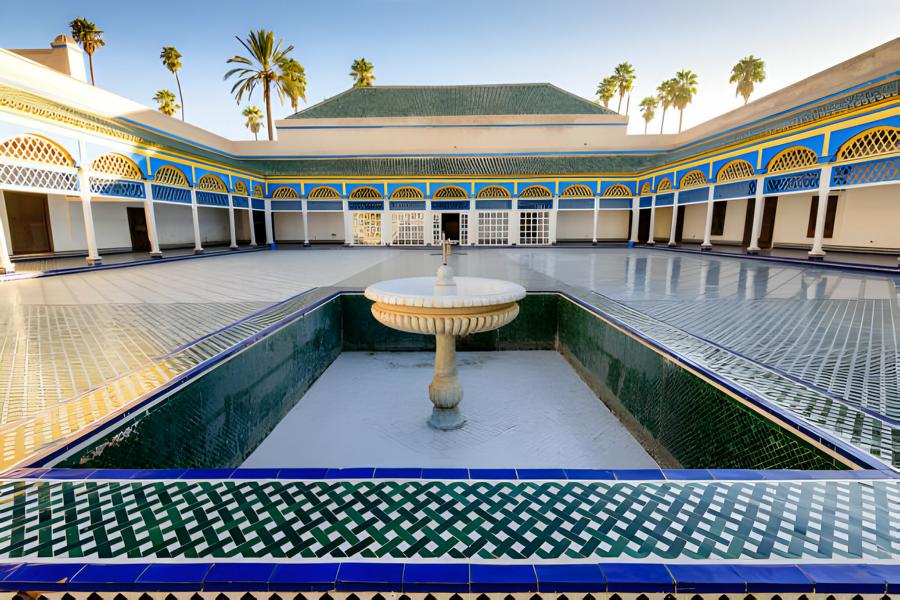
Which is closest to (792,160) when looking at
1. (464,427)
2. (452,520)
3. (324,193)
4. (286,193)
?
(464,427)

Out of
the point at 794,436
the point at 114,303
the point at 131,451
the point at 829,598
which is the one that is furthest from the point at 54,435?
the point at 114,303

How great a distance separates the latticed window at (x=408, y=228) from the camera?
66.1 ft

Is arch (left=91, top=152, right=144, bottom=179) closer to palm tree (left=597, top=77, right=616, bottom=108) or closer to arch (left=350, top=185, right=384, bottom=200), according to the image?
arch (left=350, top=185, right=384, bottom=200)

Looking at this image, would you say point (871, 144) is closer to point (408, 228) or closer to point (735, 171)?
point (735, 171)

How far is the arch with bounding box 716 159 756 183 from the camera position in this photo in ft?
40.3

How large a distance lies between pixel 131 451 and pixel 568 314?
5110 mm

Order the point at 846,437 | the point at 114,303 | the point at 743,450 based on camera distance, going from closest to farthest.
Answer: the point at 846,437, the point at 743,450, the point at 114,303

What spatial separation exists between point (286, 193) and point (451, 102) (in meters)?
11.3

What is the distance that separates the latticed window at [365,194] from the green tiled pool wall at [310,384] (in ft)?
47.4

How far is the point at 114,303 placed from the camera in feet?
19.0

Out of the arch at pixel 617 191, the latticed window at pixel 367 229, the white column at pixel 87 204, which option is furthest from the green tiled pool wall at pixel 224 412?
the arch at pixel 617 191

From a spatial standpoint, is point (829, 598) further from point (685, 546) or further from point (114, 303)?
point (114, 303)

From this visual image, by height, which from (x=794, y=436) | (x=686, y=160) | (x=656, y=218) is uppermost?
(x=686, y=160)

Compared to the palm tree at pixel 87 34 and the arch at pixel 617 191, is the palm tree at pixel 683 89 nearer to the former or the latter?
the arch at pixel 617 191
